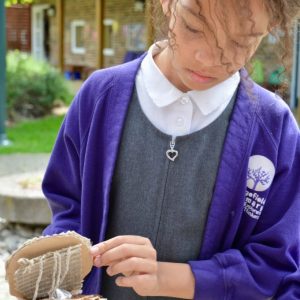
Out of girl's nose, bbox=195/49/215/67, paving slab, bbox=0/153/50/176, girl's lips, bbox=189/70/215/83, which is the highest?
girl's nose, bbox=195/49/215/67

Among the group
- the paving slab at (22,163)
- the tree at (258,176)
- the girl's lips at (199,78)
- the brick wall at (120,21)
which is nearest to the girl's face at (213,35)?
the girl's lips at (199,78)

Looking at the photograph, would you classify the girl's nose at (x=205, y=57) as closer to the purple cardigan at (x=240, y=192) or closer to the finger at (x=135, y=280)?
the purple cardigan at (x=240, y=192)

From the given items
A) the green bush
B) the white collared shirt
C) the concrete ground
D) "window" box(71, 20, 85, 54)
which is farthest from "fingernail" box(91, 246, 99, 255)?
"window" box(71, 20, 85, 54)

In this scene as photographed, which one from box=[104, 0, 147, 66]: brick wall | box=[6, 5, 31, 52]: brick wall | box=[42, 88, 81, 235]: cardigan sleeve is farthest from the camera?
box=[6, 5, 31, 52]: brick wall

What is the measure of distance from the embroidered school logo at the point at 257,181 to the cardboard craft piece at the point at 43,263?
380 millimetres

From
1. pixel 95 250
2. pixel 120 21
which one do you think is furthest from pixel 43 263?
pixel 120 21

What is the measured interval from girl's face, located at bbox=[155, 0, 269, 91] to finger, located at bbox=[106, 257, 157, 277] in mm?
382

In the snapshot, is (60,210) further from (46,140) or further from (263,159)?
(46,140)

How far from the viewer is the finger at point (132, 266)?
1248mm

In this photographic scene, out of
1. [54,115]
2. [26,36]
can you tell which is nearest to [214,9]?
[54,115]

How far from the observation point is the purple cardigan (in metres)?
1.38

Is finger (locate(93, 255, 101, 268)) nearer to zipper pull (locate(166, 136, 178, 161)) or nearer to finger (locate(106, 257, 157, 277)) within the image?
finger (locate(106, 257, 157, 277))

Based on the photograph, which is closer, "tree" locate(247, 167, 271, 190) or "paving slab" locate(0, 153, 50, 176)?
"tree" locate(247, 167, 271, 190)

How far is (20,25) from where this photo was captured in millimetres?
25938
